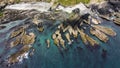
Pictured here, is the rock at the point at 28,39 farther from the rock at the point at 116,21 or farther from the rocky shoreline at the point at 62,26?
the rock at the point at 116,21

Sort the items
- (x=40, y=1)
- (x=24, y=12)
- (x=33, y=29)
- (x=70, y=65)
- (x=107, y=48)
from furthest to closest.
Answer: (x=40, y=1) → (x=24, y=12) → (x=33, y=29) → (x=107, y=48) → (x=70, y=65)

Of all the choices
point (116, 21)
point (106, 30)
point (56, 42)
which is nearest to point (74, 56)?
point (56, 42)

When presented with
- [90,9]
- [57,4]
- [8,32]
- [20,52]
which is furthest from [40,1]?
[20,52]

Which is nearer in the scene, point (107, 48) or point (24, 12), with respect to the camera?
point (107, 48)

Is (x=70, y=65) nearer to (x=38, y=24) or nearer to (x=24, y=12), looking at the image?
(x=38, y=24)

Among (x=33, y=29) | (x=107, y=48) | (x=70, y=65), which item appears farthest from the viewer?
(x=33, y=29)

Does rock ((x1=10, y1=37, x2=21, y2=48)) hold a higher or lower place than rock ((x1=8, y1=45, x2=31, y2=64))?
higher

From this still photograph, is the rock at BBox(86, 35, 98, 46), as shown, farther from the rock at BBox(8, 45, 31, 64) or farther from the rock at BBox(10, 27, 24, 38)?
the rock at BBox(10, 27, 24, 38)

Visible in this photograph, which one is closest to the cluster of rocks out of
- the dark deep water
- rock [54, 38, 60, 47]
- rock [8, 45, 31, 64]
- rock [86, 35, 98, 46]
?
rock [8, 45, 31, 64]
